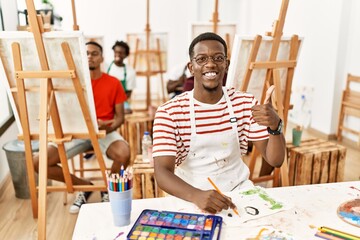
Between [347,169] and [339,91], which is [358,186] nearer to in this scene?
[347,169]

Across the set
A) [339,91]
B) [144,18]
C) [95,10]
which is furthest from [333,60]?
[95,10]

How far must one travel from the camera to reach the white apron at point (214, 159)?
149 cm

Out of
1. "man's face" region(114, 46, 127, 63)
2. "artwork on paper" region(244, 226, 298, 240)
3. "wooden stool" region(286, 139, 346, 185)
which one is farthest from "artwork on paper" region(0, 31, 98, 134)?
"man's face" region(114, 46, 127, 63)

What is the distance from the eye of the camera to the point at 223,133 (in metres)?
1.50

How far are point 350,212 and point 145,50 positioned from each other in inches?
173

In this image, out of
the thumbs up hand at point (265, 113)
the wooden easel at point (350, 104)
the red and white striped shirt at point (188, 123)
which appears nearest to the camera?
the thumbs up hand at point (265, 113)

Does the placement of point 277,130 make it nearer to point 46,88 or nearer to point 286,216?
point 286,216

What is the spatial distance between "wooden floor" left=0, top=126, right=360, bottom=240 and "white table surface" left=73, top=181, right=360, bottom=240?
1.21 m

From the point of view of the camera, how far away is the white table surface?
3.37 feet

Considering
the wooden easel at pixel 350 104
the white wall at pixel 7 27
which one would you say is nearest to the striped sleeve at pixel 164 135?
the white wall at pixel 7 27

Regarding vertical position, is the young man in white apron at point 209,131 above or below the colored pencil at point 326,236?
above

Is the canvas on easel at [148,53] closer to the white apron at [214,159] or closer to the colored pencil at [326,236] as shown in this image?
the white apron at [214,159]

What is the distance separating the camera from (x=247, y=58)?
225 centimetres

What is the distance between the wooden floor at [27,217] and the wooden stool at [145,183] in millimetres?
499
